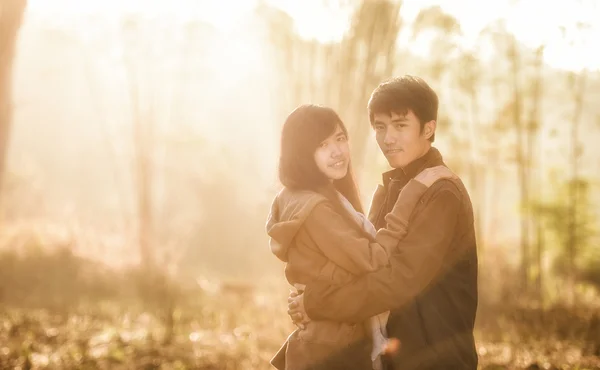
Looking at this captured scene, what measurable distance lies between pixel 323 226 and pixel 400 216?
27 centimetres

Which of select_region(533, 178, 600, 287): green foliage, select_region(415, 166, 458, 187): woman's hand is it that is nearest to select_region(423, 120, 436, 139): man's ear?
select_region(415, 166, 458, 187): woman's hand

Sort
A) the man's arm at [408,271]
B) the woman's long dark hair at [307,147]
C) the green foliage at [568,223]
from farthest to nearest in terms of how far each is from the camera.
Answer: the green foliage at [568,223] → the woman's long dark hair at [307,147] → the man's arm at [408,271]

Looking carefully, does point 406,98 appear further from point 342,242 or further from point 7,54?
point 7,54

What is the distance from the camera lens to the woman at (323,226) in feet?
7.45

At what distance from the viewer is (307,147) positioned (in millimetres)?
2451

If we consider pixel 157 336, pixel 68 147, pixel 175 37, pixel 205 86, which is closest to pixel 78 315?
pixel 157 336

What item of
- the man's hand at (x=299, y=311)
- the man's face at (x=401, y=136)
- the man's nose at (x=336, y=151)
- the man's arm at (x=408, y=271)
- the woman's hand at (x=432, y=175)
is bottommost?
the man's hand at (x=299, y=311)

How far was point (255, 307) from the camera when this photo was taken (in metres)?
9.22

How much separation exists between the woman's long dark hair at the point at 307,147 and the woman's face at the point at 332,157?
0.05 ft

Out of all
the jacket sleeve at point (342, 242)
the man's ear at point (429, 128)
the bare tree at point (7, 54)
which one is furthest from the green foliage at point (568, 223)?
the jacket sleeve at point (342, 242)

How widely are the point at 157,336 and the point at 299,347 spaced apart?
430 centimetres

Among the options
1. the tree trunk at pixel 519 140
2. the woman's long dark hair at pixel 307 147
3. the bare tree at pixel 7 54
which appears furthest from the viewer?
the tree trunk at pixel 519 140

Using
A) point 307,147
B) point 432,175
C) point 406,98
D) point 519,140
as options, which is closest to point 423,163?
point 432,175

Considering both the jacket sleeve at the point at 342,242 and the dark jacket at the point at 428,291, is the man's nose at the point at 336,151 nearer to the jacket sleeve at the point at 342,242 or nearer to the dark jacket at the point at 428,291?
the jacket sleeve at the point at 342,242
